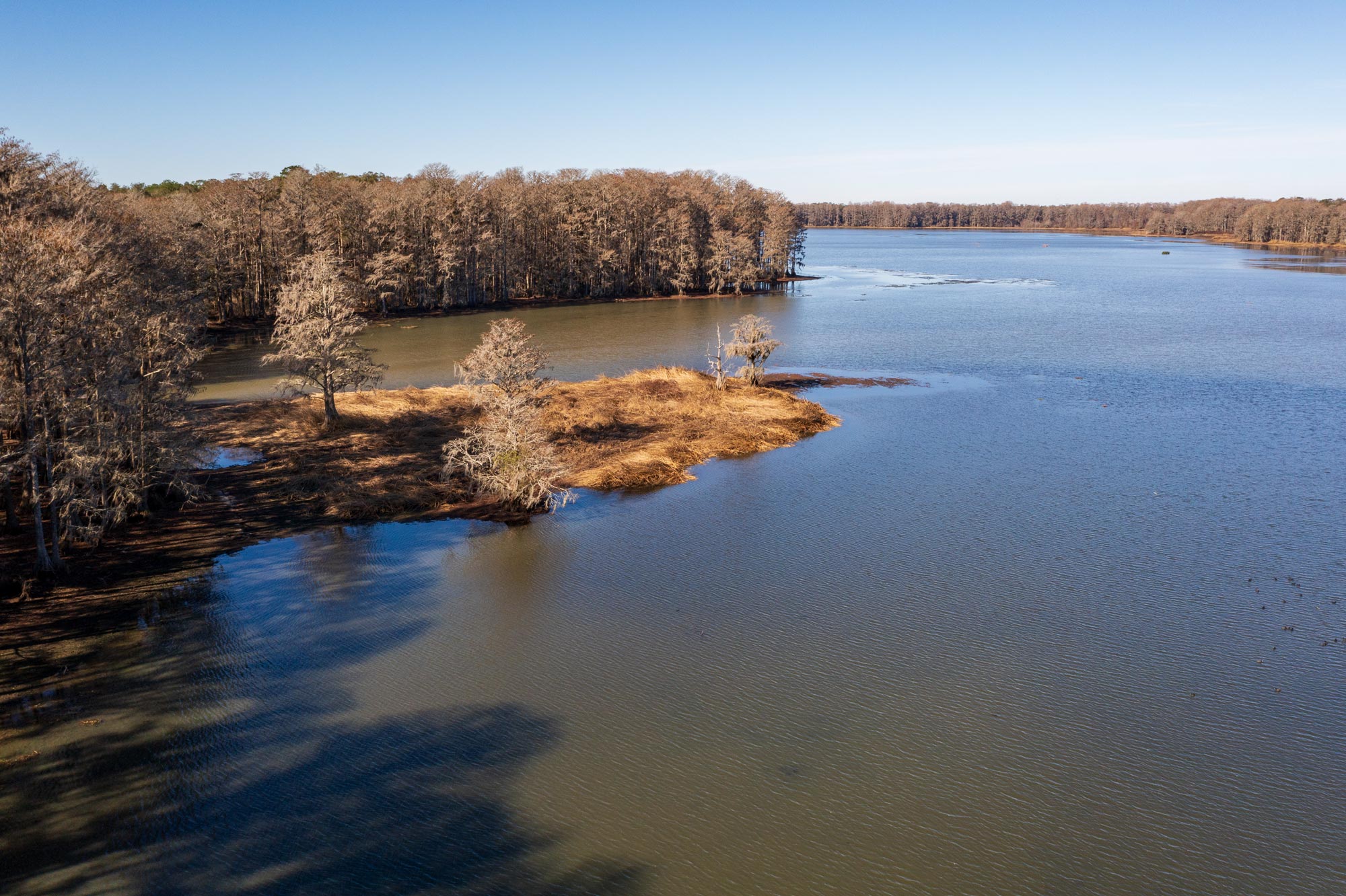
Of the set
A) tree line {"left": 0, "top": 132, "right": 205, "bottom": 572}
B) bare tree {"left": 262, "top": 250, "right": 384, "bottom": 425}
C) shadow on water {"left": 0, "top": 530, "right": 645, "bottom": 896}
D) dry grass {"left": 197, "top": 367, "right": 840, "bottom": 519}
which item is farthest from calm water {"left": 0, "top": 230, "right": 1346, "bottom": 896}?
bare tree {"left": 262, "top": 250, "right": 384, "bottom": 425}

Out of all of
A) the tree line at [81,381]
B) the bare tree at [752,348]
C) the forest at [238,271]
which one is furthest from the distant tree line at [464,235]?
the bare tree at [752,348]

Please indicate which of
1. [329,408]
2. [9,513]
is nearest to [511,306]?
[329,408]

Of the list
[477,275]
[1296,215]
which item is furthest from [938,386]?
[1296,215]

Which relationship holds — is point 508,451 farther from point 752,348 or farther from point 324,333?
point 752,348

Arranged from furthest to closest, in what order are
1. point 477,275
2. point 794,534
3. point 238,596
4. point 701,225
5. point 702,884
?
point 701,225
point 477,275
point 794,534
point 238,596
point 702,884

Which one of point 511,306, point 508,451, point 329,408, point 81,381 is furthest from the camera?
point 511,306

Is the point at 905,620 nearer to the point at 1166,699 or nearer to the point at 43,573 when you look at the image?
the point at 1166,699

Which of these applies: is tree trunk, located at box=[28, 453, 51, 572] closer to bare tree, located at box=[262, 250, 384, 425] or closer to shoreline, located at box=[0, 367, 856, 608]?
shoreline, located at box=[0, 367, 856, 608]
